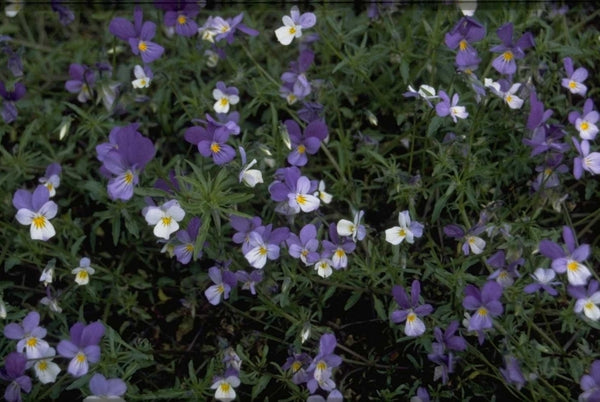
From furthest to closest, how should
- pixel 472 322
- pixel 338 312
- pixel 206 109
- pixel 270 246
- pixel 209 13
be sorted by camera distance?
pixel 209 13 < pixel 206 109 < pixel 338 312 < pixel 270 246 < pixel 472 322

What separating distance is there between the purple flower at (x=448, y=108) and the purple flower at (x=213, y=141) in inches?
32.7

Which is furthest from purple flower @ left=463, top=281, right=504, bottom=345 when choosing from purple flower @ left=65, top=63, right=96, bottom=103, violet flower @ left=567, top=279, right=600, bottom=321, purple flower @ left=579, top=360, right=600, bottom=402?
purple flower @ left=65, top=63, right=96, bottom=103

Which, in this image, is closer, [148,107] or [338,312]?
[338,312]

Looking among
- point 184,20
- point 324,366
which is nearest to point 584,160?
point 324,366

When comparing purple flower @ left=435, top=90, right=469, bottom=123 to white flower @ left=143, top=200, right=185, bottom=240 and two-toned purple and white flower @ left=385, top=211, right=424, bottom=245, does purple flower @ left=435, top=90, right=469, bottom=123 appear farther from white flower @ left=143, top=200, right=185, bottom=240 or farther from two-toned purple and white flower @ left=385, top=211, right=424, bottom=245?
white flower @ left=143, top=200, right=185, bottom=240

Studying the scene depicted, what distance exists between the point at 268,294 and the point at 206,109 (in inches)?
43.3

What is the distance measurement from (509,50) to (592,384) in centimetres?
143

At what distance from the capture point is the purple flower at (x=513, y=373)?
9.29 feet

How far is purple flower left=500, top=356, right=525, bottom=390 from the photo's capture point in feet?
9.29

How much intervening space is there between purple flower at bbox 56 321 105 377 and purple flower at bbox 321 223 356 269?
90cm

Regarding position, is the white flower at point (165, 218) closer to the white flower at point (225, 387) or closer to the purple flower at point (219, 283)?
the purple flower at point (219, 283)

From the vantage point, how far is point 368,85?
12.7ft

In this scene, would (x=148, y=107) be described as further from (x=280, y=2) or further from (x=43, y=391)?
(x=43, y=391)

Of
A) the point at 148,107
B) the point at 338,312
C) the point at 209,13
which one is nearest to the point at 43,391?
the point at 338,312
